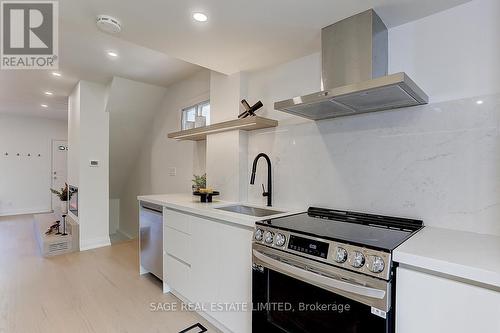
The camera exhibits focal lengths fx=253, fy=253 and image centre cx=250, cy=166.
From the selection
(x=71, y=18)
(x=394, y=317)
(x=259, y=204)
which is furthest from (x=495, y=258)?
(x=71, y=18)

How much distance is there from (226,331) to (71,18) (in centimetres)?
248

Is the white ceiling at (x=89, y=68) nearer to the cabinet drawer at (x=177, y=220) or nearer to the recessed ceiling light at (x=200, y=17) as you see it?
the recessed ceiling light at (x=200, y=17)

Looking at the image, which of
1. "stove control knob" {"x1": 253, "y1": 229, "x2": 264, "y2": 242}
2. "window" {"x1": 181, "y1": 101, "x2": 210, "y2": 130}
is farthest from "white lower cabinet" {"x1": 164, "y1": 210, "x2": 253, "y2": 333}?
"window" {"x1": 181, "y1": 101, "x2": 210, "y2": 130}

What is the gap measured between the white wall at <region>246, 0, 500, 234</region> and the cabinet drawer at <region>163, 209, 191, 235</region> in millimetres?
1041

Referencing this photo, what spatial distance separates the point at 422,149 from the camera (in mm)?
1527

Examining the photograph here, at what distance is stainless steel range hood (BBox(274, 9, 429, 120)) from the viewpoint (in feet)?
4.65

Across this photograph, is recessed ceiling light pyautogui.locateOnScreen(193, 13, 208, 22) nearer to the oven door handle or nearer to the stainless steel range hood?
the stainless steel range hood

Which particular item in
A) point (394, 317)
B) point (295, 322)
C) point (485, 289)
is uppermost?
point (485, 289)

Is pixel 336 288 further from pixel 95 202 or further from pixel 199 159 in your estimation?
pixel 95 202

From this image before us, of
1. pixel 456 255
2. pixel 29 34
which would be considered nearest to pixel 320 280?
pixel 456 255

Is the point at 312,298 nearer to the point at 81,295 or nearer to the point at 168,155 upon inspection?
the point at 81,295

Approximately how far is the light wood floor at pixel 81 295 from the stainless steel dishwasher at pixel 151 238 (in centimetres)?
19

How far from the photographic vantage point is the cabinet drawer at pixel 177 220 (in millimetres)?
2201

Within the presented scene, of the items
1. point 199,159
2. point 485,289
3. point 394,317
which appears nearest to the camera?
point 485,289
